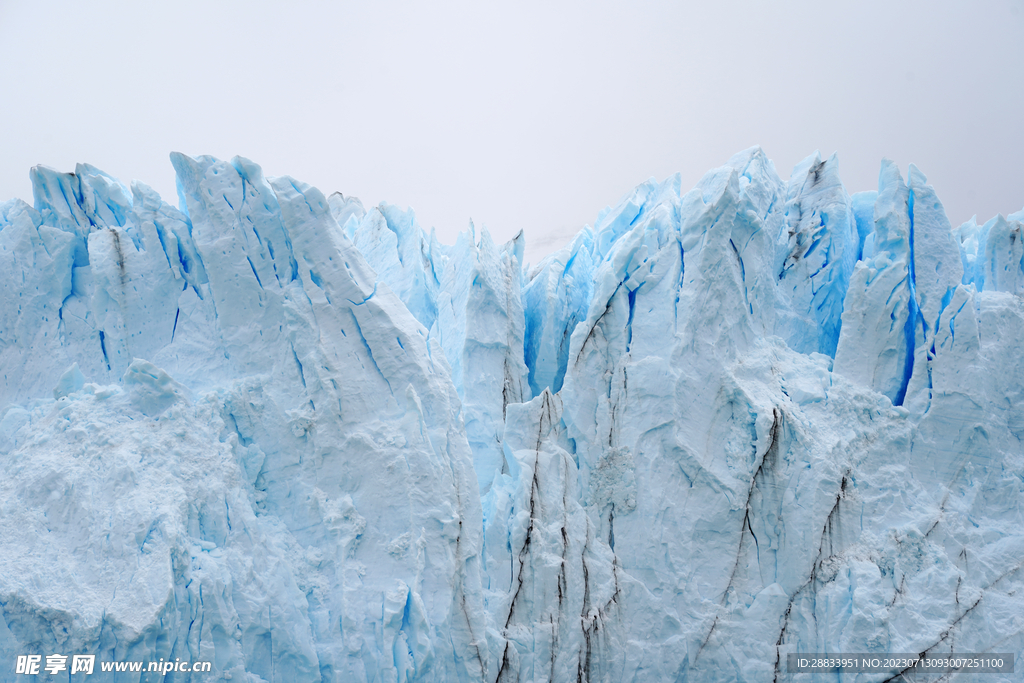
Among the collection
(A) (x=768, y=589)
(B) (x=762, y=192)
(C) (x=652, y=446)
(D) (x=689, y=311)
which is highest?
(B) (x=762, y=192)

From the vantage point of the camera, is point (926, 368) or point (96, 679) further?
point (926, 368)

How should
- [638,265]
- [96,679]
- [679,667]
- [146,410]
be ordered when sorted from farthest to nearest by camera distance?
1. [638,265]
2. [679,667]
3. [146,410]
4. [96,679]

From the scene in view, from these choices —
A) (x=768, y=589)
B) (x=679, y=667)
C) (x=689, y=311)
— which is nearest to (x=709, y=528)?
(x=768, y=589)

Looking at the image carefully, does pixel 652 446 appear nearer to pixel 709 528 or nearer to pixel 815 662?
pixel 709 528

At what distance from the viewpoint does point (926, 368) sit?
643cm

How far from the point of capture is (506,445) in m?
6.39

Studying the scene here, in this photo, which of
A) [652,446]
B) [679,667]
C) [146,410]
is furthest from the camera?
[652,446]

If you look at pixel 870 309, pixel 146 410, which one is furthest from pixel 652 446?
pixel 146 410

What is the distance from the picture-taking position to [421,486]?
5648 mm

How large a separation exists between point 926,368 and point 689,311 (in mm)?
2530

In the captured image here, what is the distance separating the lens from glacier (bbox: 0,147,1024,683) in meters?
5.16

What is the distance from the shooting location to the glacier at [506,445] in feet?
16.9

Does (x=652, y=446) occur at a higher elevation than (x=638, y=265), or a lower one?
lower

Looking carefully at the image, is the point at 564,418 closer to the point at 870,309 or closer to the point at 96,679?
the point at 870,309
